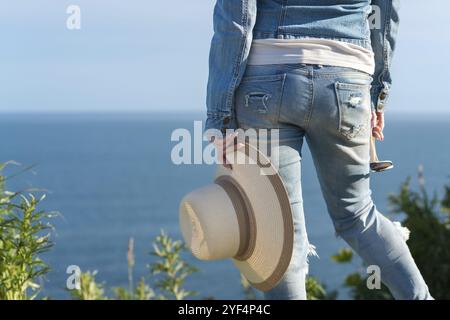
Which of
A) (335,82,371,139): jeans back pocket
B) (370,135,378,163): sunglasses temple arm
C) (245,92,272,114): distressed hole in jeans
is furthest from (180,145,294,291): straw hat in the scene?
(370,135,378,163): sunglasses temple arm

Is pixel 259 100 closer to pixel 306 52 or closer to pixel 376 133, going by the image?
pixel 306 52

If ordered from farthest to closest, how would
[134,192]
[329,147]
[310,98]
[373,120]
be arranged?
[134,192] < [373,120] < [329,147] < [310,98]

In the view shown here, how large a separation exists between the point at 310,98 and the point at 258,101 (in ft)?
0.46

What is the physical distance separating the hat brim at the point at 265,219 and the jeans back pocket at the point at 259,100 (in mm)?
82

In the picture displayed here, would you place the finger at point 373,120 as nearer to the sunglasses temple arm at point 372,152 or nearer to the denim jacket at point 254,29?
the sunglasses temple arm at point 372,152

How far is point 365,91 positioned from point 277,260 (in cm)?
53

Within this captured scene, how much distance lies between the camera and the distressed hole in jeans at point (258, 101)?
2166mm

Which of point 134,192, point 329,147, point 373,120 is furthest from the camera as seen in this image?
point 134,192

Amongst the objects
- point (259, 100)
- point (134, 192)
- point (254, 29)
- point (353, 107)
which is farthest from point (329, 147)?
point (134, 192)

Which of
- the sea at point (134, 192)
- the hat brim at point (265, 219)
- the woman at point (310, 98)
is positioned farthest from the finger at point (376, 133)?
the sea at point (134, 192)

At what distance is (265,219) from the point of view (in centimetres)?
231

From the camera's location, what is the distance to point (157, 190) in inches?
1970

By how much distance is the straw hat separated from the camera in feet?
7.39

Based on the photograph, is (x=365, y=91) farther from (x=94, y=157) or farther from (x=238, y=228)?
(x=94, y=157)
